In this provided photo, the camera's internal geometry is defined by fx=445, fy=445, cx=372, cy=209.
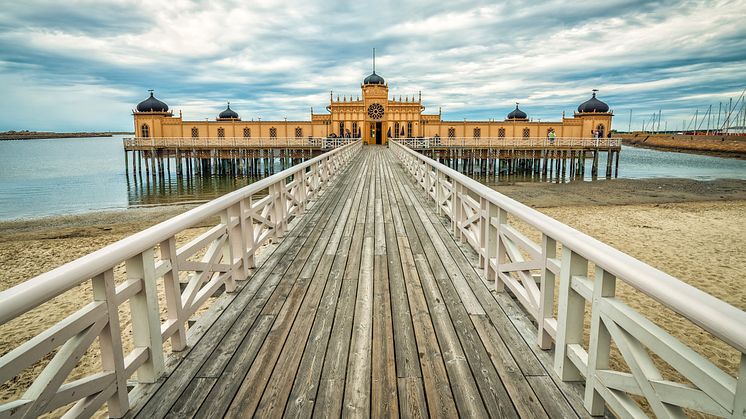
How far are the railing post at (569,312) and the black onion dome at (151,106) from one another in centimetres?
5267

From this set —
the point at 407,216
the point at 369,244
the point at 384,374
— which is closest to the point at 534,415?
the point at 384,374

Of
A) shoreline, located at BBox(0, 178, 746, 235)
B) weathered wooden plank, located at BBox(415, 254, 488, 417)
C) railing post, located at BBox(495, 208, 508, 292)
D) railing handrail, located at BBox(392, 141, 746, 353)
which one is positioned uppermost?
railing handrail, located at BBox(392, 141, 746, 353)

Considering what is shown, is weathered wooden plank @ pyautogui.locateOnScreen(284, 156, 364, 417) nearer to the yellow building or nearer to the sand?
the sand

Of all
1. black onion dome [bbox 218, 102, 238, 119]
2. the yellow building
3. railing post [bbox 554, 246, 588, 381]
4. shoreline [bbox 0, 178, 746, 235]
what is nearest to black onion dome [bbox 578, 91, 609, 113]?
the yellow building

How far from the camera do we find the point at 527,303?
12.0ft

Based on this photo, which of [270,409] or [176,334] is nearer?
[270,409]

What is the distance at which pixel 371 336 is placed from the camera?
11.4ft

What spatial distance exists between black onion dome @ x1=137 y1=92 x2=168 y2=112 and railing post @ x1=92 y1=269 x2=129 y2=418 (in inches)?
2041

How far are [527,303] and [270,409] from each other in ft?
7.20

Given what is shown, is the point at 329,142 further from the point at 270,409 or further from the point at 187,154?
the point at 270,409

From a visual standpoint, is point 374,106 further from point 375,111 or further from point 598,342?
point 598,342

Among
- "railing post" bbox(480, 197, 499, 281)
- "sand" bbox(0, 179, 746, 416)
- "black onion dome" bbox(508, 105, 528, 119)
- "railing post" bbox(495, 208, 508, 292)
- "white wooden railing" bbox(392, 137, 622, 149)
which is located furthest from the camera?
"black onion dome" bbox(508, 105, 528, 119)

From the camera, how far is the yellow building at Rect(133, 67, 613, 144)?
4825cm

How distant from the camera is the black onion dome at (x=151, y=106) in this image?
47.7m
